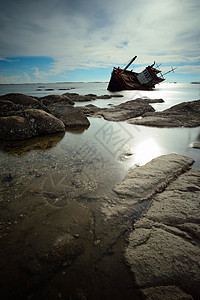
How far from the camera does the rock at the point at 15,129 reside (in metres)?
4.99

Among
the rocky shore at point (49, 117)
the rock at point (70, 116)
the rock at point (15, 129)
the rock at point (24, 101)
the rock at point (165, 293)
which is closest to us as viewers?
the rock at point (165, 293)

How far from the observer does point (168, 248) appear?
1577mm

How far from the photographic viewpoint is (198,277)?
1.33 m

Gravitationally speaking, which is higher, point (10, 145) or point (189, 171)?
point (189, 171)

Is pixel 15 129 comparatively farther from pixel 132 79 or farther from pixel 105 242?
pixel 132 79

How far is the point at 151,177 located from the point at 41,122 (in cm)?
485

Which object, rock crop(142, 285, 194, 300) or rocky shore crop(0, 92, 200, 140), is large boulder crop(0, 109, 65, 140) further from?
rock crop(142, 285, 194, 300)

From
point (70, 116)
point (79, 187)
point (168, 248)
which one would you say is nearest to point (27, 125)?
point (70, 116)

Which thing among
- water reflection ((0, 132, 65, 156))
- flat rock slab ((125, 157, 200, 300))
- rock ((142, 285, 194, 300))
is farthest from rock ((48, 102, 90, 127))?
rock ((142, 285, 194, 300))

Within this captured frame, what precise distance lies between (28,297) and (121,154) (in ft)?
10.6

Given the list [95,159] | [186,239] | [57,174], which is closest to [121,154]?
[95,159]

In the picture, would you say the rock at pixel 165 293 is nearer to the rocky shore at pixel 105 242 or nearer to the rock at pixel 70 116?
the rocky shore at pixel 105 242

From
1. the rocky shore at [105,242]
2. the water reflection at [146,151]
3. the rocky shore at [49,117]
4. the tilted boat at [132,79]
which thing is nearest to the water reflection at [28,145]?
the rocky shore at [49,117]

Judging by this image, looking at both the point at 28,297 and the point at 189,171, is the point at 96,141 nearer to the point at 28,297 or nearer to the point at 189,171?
the point at 189,171
